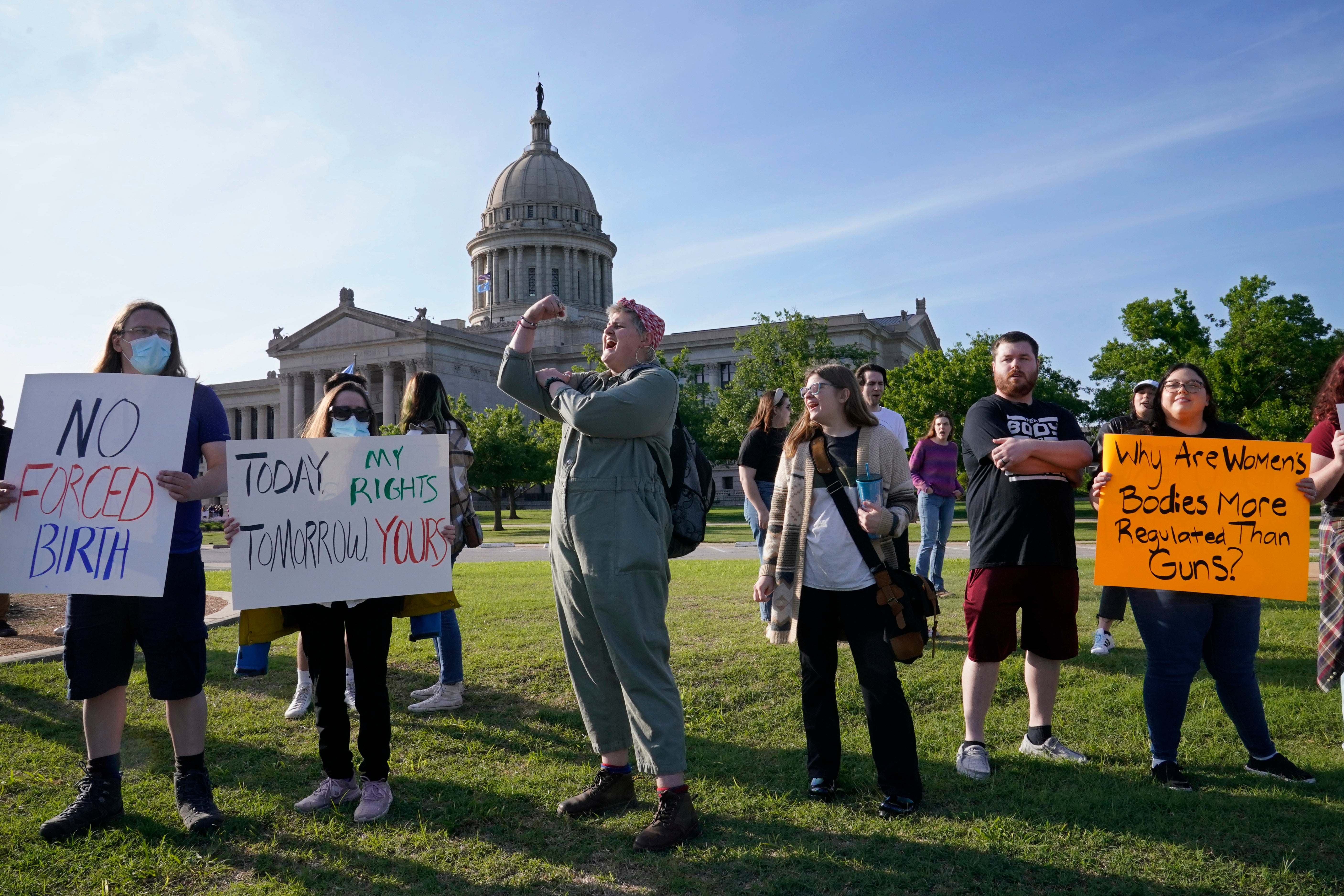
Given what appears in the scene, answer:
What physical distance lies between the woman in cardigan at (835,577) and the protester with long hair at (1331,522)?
2.04 m

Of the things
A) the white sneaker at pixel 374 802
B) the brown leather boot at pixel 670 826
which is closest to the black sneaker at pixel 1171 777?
the brown leather boot at pixel 670 826

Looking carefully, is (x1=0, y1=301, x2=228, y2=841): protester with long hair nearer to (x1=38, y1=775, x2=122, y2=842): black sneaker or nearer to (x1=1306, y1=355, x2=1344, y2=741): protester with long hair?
(x1=38, y1=775, x2=122, y2=842): black sneaker

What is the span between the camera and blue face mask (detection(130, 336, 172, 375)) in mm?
4301

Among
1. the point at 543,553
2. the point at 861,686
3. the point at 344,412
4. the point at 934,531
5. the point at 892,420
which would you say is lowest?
the point at 543,553

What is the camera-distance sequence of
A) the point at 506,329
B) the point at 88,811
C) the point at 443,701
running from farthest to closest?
1. the point at 506,329
2. the point at 443,701
3. the point at 88,811

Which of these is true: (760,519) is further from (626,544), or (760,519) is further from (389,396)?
(389,396)

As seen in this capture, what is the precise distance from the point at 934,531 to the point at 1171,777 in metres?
5.35

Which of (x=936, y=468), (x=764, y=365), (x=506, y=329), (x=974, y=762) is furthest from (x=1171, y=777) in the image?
(x=506, y=329)

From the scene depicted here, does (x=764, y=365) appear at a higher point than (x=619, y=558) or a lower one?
higher

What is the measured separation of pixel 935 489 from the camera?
32.4ft

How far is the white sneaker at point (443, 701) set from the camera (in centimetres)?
601

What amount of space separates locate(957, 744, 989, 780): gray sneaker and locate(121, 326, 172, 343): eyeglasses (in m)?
4.54

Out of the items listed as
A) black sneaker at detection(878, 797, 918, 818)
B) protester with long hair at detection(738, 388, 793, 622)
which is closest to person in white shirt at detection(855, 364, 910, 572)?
protester with long hair at detection(738, 388, 793, 622)

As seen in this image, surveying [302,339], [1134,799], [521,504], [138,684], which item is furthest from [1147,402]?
[302,339]
